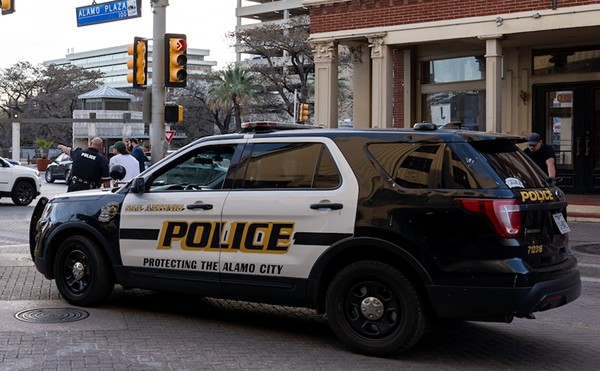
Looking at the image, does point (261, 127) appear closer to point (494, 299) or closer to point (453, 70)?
point (494, 299)

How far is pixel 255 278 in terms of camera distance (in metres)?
6.30

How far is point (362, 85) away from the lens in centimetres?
2228

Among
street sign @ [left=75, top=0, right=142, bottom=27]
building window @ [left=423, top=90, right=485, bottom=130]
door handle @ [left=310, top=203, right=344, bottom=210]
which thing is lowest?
door handle @ [left=310, top=203, right=344, bottom=210]

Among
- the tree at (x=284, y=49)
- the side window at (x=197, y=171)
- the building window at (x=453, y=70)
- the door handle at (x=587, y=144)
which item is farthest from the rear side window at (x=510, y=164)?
the tree at (x=284, y=49)

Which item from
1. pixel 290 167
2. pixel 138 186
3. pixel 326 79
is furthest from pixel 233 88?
pixel 290 167

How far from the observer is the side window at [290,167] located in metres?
6.14

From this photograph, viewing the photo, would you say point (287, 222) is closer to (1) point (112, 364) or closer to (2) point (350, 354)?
(2) point (350, 354)

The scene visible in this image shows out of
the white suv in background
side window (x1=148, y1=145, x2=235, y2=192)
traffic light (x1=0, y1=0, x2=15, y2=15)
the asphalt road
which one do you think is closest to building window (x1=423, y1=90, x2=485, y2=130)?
traffic light (x1=0, y1=0, x2=15, y2=15)

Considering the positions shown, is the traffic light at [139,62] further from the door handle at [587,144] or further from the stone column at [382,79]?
the door handle at [587,144]

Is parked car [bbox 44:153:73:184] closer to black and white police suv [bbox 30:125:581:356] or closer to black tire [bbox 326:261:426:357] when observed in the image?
black and white police suv [bbox 30:125:581:356]

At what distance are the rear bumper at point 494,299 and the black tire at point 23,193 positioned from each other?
18331 millimetres

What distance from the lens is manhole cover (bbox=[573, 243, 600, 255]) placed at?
1157 cm

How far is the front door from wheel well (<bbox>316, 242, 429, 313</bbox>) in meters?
15.0

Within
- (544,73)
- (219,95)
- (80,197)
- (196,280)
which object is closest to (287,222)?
(196,280)
